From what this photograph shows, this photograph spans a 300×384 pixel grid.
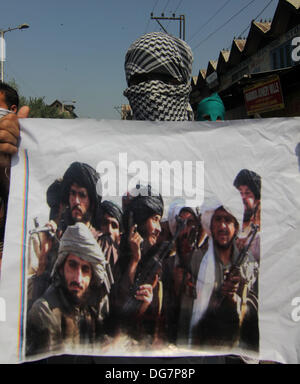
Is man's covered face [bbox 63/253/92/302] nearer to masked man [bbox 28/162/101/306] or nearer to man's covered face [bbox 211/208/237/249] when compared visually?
masked man [bbox 28/162/101/306]

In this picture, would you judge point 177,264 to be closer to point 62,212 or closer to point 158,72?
point 62,212

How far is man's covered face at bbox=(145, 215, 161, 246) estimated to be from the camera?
1.17 meters

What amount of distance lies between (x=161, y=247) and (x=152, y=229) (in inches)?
2.7

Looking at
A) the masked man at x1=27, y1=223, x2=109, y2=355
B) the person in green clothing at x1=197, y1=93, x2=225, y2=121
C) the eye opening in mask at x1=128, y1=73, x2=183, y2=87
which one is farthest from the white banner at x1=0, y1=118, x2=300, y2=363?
the person in green clothing at x1=197, y1=93, x2=225, y2=121

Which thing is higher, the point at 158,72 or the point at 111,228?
the point at 158,72

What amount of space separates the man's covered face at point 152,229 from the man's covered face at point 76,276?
0.74ft

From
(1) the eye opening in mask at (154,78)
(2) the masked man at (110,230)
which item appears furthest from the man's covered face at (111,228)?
(1) the eye opening in mask at (154,78)

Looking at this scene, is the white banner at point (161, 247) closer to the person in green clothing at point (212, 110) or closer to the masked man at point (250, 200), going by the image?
the masked man at point (250, 200)

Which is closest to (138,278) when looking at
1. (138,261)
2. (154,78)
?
(138,261)

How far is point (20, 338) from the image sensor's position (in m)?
1.13

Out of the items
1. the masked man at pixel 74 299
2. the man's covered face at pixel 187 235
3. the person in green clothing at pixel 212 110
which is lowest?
the masked man at pixel 74 299

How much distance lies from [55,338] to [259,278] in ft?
2.41

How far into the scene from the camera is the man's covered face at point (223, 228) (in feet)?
3.91

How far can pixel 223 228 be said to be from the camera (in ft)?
3.94
